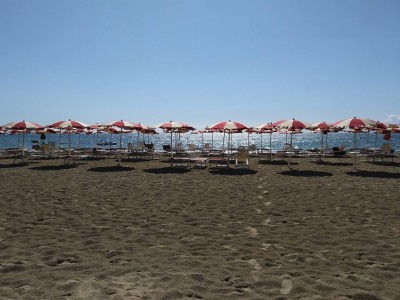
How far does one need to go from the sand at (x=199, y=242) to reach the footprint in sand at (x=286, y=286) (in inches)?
0.5

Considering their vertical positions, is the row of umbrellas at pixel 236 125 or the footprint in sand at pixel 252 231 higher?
the row of umbrellas at pixel 236 125

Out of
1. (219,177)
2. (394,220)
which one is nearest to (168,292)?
(394,220)

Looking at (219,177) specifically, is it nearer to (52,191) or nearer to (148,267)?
(52,191)

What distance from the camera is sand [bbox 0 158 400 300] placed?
4125 mm

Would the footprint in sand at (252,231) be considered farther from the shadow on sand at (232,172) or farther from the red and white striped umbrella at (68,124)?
the red and white striped umbrella at (68,124)

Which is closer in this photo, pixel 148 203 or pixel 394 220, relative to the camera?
pixel 394 220

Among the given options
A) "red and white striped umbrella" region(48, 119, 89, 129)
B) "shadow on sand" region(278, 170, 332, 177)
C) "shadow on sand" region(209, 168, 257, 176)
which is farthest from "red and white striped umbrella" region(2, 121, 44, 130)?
"shadow on sand" region(278, 170, 332, 177)

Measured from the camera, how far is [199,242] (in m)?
5.86

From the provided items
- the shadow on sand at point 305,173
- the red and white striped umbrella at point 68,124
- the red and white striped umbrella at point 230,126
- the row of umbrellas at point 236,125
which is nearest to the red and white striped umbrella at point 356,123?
the row of umbrellas at point 236,125

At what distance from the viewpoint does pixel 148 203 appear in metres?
8.99

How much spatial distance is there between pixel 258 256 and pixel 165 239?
171 centimetres

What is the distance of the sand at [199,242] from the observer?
4.12 m

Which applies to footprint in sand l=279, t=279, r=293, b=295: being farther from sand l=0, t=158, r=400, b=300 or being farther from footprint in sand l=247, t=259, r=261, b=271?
footprint in sand l=247, t=259, r=261, b=271

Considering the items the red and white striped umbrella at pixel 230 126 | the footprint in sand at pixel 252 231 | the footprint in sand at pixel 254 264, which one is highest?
the red and white striped umbrella at pixel 230 126
